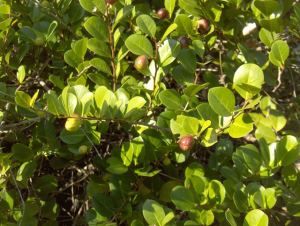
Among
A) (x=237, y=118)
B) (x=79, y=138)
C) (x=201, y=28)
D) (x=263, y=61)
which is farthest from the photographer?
(x=263, y=61)

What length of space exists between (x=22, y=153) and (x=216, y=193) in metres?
1.04

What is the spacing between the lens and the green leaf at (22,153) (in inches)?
53.1

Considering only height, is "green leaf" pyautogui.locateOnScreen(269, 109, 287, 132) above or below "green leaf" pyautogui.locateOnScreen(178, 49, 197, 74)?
below

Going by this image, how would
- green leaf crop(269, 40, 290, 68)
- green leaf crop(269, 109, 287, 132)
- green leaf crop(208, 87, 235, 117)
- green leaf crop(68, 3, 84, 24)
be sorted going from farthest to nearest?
green leaf crop(68, 3, 84, 24), green leaf crop(269, 109, 287, 132), green leaf crop(269, 40, 290, 68), green leaf crop(208, 87, 235, 117)

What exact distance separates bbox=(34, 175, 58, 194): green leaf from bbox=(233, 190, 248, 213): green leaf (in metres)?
1.05

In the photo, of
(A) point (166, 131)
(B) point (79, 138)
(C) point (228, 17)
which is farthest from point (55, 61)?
(C) point (228, 17)

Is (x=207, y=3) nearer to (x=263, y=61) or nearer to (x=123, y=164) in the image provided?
(x=263, y=61)

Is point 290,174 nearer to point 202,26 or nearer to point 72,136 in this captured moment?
point 202,26

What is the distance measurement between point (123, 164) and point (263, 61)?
100cm

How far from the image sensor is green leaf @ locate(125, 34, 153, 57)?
109cm

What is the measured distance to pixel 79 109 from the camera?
101 cm

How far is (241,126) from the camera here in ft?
3.36

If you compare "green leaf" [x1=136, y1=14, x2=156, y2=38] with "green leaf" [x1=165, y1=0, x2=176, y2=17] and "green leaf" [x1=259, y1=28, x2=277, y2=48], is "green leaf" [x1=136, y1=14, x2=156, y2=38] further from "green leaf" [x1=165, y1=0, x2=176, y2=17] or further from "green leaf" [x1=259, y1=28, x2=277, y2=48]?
"green leaf" [x1=259, y1=28, x2=277, y2=48]

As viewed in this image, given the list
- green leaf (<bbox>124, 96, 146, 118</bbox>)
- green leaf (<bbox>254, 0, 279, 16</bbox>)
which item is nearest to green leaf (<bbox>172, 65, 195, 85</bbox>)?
green leaf (<bbox>124, 96, 146, 118</bbox>)
